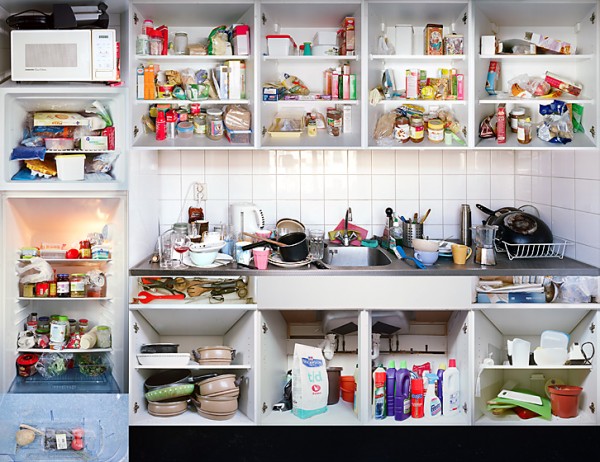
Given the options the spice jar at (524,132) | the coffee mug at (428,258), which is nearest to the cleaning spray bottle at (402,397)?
the coffee mug at (428,258)

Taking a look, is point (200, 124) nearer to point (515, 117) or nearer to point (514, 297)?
point (515, 117)

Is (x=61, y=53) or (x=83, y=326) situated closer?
(x=61, y=53)

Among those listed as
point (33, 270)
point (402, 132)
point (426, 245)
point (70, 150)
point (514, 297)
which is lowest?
point (514, 297)

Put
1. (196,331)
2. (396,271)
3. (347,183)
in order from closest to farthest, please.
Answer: (396,271) → (196,331) → (347,183)

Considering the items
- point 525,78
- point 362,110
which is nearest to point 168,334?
point 362,110

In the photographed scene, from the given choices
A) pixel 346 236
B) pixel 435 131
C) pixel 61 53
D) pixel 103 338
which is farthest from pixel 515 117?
pixel 103 338

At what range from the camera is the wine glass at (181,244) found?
11.5ft

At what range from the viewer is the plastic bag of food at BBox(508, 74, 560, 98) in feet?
12.0

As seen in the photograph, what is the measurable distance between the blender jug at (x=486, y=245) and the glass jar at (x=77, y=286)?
190 cm

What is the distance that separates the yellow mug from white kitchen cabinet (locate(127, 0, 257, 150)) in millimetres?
1111

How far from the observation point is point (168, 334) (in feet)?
12.2

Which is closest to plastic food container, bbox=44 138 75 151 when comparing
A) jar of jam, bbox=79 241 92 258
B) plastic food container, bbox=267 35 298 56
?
jar of jam, bbox=79 241 92 258

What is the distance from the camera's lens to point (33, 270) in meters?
3.47

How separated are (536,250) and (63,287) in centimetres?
232
